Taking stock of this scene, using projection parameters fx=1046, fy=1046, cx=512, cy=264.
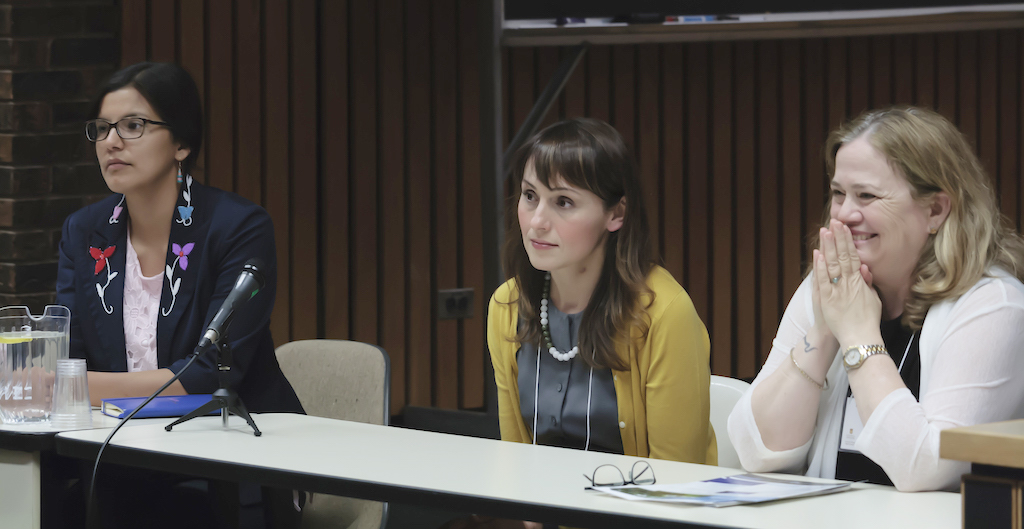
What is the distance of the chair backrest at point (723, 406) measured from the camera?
2273 millimetres

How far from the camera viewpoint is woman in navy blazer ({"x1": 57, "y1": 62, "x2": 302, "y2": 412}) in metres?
2.56

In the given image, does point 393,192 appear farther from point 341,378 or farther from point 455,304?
point 341,378

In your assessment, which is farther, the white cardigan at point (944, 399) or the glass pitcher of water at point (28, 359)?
the glass pitcher of water at point (28, 359)

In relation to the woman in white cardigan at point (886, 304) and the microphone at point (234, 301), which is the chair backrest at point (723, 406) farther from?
the microphone at point (234, 301)

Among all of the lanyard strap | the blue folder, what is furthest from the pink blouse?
the lanyard strap

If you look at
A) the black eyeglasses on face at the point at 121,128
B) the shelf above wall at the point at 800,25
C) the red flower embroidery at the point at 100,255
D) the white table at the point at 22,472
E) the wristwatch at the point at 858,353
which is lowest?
the white table at the point at 22,472

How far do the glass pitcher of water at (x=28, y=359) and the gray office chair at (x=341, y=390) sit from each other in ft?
2.01

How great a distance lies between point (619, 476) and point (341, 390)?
106cm

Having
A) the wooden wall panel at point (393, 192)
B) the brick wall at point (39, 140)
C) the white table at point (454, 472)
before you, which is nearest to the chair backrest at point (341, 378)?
the white table at point (454, 472)

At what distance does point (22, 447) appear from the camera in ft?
6.64

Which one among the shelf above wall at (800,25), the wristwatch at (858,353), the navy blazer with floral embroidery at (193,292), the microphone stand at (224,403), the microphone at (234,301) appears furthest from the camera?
the shelf above wall at (800,25)

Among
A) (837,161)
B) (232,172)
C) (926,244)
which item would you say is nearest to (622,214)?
(837,161)

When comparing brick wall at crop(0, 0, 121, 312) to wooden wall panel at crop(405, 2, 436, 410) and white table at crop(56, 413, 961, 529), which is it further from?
white table at crop(56, 413, 961, 529)

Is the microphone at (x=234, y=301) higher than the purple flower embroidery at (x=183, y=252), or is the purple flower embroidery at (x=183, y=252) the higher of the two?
the purple flower embroidery at (x=183, y=252)
